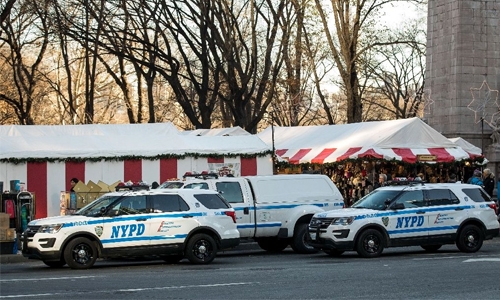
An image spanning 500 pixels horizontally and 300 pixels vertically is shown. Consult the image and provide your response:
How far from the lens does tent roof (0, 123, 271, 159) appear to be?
27.4 metres

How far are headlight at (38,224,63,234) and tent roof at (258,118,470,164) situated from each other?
15056 mm

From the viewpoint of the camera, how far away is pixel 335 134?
119 ft

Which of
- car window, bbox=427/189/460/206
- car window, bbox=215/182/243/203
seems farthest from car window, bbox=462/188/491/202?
car window, bbox=215/182/243/203

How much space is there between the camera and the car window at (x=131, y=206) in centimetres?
1969

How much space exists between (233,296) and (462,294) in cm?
321

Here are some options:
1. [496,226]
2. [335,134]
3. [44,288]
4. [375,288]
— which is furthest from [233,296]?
[335,134]

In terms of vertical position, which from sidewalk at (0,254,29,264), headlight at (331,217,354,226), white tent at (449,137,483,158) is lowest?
sidewalk at (0,254,29,264)

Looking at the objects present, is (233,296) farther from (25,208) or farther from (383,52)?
(383,52)

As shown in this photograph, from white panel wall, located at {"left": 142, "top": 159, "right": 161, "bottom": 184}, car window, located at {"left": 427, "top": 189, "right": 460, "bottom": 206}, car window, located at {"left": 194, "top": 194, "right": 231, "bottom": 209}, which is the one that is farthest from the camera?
white panel wall, located at {"left": 142, "top": 159, "right": 161, "bottom": 184}

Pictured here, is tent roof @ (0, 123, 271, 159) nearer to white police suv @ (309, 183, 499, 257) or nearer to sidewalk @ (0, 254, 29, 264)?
sidewalk @ (0, 254, 29, 264)

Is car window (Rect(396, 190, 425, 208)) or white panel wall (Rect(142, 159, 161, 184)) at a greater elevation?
white panel wall (Rect(142, 159, 161, 184))

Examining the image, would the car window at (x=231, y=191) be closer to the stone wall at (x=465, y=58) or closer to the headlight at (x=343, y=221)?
the headlight at (x=343, y=221)

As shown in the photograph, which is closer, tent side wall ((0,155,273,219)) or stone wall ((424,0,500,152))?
tent side wall ((0,155,273,219))

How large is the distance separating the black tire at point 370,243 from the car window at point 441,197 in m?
1.69
